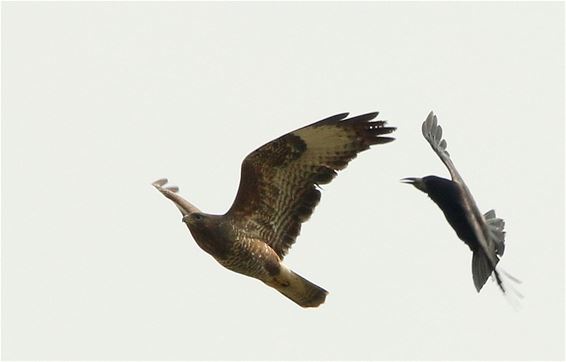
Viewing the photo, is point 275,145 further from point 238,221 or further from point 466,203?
point 466,203

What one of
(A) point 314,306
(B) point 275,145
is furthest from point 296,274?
(B) point 275,145

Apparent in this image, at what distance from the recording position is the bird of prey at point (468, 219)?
13.6 m

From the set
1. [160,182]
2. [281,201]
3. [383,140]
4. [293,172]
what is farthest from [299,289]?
[160,182]

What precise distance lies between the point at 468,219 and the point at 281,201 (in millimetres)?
1897

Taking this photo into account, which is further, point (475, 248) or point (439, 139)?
point (439, 139)

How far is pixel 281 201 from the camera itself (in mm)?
14477

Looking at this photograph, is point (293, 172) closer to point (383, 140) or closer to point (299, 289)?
point (383, 140)

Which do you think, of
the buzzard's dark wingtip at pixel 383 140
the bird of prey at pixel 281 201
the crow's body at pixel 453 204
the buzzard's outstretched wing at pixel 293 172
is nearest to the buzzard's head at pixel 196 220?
the bird of prey at pixel 281 201

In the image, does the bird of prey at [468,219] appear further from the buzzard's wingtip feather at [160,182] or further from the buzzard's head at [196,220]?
the buzzard's wingtip feather at [160,182]

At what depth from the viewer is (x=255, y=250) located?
1438 centimetres

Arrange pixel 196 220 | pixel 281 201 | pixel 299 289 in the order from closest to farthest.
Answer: pixel 196 220, pixel 281 201, pixel 299 289

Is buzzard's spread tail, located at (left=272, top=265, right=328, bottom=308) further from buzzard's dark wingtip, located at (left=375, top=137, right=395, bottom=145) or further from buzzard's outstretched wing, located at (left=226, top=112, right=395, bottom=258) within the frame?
buzzard's dark wingtip, located at (left=375, top=137, right=395, bottom=145)

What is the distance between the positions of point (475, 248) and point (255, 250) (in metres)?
2.16

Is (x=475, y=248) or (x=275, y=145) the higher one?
(x=275, y=145)
